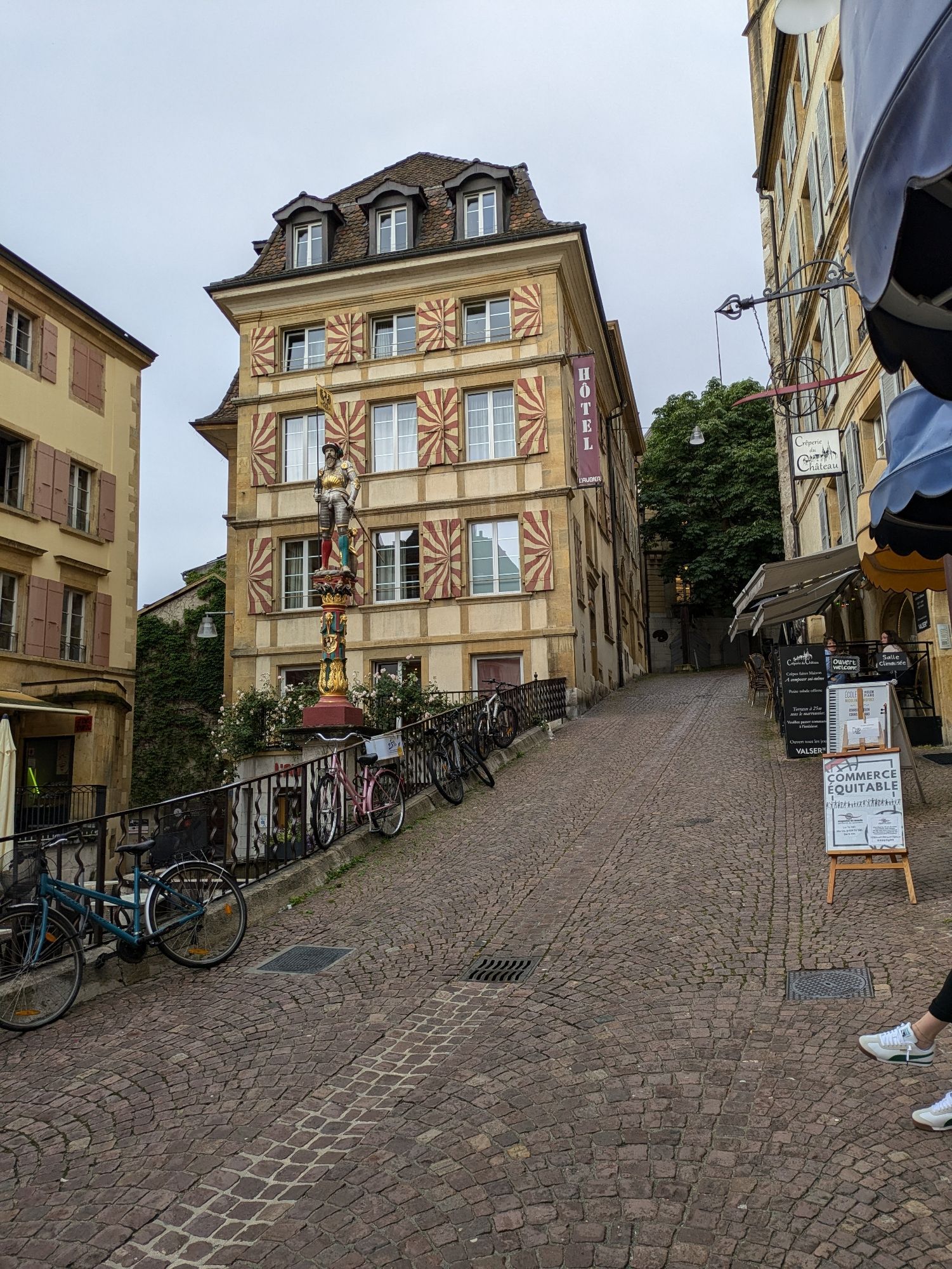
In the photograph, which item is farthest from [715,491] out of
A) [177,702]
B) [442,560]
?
[177,702]

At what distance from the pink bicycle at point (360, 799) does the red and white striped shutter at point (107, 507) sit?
15.2m

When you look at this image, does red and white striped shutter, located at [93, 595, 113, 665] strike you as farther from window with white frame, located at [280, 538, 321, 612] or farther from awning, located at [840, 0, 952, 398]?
awning, located at [840, 0, 952, 398]

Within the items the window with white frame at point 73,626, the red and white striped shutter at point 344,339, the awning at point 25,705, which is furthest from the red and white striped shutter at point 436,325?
the awning at point 25,705

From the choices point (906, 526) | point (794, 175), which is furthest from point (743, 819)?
point (794, 175)

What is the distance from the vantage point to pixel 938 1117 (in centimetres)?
368

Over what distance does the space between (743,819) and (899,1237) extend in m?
7.21

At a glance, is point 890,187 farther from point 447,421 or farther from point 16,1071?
point 447,421

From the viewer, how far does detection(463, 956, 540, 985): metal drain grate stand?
607cm

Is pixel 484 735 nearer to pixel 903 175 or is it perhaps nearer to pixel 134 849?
pixel 134 849

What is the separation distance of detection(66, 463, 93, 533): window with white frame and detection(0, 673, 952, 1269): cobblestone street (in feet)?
57.3

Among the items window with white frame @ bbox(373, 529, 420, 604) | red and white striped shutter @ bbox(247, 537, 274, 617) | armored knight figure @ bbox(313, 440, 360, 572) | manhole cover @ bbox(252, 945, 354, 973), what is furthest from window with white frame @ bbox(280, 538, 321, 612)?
manhole cover @ bbox(252, 945, 354, 973)

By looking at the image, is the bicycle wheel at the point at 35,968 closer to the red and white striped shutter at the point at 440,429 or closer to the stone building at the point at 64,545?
the stone building at the point at 64,545

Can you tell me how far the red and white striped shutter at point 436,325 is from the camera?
2433 cm

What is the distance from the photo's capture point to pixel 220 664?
2717 centimetres
